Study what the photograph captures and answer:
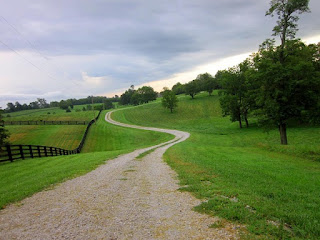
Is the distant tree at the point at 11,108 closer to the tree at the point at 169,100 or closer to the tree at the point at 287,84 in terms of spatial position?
the tree at the point at 169,100

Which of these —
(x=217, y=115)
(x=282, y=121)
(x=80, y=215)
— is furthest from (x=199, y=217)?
(x=217, y=115)

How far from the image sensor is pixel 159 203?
248 inches

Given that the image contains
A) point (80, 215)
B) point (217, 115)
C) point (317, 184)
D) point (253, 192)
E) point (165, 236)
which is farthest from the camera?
point (217, 115)

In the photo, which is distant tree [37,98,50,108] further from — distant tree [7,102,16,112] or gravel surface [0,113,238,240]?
gravel surface [0,113,238,240]

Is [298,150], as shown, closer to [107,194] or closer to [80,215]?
[107,194]

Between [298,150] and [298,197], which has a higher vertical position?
[298,197]

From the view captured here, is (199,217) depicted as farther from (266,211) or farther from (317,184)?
(317,184)

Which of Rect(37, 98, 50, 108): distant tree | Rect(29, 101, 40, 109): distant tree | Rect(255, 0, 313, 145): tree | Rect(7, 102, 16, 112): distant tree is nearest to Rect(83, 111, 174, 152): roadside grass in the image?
Rect(255, 0, 313, 145): tree

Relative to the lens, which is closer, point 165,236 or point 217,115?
point 165,236

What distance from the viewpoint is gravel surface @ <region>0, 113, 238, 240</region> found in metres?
4.60

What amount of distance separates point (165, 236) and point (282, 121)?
22761mm

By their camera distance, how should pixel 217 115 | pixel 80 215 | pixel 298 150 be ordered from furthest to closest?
pixel 217 115
pixel 298 150
pixel 80 215

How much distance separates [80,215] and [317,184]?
9971 millimetres

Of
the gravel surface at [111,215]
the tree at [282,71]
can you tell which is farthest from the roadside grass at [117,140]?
the gravel surface at [111,215]
